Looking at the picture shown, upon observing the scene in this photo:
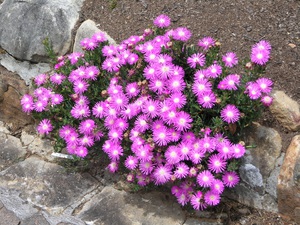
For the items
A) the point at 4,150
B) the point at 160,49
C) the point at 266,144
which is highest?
the point at 160,49

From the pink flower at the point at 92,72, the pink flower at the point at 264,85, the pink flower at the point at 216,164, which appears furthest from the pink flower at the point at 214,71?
the pink flower at the point at 92,72

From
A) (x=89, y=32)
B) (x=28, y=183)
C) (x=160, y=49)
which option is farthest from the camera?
(x=89, y=32)

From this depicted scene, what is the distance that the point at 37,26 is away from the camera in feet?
12.9

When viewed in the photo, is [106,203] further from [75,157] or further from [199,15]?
[199,15]

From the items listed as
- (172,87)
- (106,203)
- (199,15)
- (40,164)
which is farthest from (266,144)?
(40,164)

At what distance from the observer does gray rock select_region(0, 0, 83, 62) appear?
3.88 metres

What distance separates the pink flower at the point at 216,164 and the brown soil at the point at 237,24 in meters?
0.48

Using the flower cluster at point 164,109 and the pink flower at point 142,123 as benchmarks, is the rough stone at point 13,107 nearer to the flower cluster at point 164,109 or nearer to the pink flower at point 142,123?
the flower cluster at point 164,109

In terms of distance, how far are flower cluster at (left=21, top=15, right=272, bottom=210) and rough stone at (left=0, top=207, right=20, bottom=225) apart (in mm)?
534

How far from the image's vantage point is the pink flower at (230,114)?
7.91 ft

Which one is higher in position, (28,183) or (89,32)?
(89,32)

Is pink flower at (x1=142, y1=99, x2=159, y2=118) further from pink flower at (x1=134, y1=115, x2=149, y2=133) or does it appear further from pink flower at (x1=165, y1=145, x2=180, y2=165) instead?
pink flower at (x1=165, y1=145, x2=180, y2=165)

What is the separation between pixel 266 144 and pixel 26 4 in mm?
2678

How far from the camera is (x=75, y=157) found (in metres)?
2.85
